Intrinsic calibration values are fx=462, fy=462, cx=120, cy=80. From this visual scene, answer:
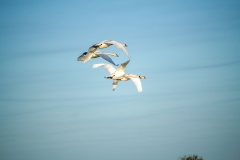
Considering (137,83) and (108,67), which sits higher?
(108,67)

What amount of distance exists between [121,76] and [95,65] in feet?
18.1

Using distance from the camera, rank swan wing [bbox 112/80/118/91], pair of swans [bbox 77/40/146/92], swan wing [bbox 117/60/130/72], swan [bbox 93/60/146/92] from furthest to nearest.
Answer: swan wing [bbox 112/80/118/91]
swan [bbox 93/60/146/92]
swan wing [bbox 117/60/130/72]
pair of swans [bbox 77/40/146/92]

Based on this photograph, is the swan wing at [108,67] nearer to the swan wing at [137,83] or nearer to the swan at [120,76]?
the swan at [120,76]

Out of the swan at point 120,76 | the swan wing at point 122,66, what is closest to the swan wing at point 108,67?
the swan at point 120,76

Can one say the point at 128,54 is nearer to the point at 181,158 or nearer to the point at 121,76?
the point at 121,76

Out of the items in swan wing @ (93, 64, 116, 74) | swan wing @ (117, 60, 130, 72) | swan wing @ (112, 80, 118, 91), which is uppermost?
swan wing @ (93, 64, 116, 74)

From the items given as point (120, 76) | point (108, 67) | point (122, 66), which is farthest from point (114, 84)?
point (108, 67)

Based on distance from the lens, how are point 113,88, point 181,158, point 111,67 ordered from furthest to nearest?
point 181,158 < point 111,67 < point 113,88

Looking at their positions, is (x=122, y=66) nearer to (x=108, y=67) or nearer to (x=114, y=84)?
(x=114, y=84)

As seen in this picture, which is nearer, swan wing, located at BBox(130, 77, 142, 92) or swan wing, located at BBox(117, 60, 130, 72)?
swan wing, located at BBox(117, 60, 130, 72)

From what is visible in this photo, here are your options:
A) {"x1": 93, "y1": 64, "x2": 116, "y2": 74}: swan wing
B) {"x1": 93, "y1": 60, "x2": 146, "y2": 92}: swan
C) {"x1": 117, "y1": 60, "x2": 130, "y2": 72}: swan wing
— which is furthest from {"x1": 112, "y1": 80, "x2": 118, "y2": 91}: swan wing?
{"x1": 117, "y1": 60, "x2": 130, "y2": 72}: swan wing

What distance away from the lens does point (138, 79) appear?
50938 millimetres

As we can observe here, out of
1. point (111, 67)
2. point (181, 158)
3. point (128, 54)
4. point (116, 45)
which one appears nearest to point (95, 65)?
point (111, 67)

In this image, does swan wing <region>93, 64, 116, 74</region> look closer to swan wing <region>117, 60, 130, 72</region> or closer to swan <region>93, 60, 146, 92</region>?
swan <region>93, 60, 146, 92</region>
